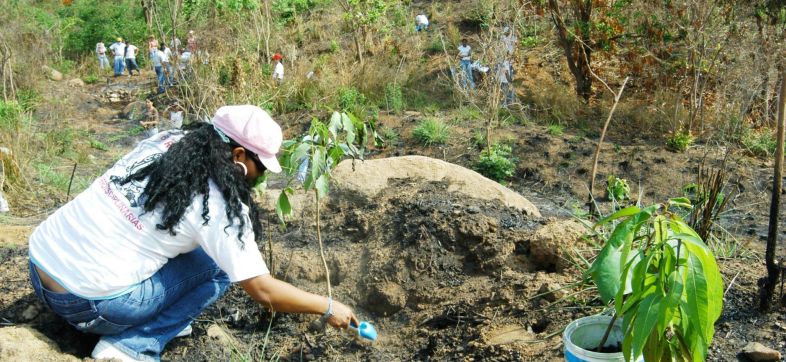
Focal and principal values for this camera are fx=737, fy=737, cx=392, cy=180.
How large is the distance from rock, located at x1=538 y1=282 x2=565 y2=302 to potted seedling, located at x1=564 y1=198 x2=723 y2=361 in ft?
2.86

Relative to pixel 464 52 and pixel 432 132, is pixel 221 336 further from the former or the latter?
pixel 464 52

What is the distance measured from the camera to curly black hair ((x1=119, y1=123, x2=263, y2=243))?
2727 millimetres

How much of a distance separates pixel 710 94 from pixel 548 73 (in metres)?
2.93

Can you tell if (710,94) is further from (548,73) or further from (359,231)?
(359,231)

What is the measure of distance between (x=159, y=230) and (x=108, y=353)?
0.62m

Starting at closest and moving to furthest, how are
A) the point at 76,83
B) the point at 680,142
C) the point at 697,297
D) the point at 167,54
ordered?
the point at 697,297 → the point at 680,142 → the point at 167,54 → the point at 76,83

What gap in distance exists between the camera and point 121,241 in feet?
9.23

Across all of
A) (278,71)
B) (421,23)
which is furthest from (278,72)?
(421,23)

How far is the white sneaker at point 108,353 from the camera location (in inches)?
118

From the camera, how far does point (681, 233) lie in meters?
2.26

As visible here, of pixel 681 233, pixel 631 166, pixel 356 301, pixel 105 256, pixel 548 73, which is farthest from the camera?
Result: pixel 548 73

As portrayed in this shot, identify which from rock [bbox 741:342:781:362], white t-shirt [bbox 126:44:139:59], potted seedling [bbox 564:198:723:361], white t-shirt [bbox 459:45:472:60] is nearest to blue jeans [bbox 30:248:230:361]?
potted seedling [bbox 564:198:723:361]

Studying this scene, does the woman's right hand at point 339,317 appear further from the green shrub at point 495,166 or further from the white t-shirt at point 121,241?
the green shrub at point 495,166

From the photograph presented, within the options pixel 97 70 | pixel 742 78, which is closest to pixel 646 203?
pixel 742 78
